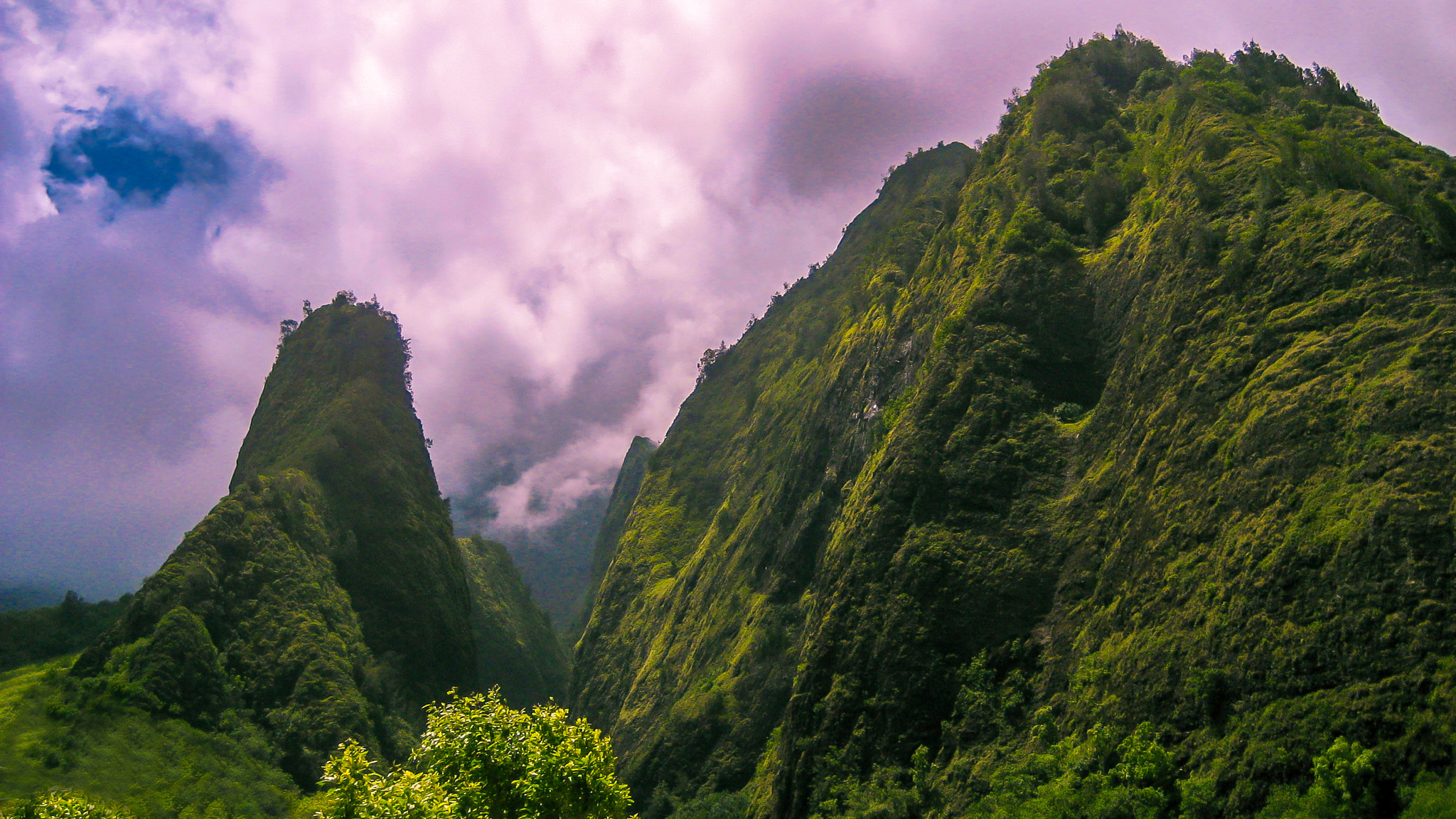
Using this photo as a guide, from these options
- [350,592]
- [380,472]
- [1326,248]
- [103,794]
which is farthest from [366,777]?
[380,472]

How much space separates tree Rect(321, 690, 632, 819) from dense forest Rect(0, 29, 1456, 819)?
11 cm

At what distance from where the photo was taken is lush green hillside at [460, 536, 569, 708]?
397ft

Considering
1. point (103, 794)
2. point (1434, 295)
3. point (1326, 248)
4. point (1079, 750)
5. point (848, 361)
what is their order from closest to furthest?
point (1434, 295)
point (1079, 750)
point (1326, 248)
point (103, 794)
point (848, 361)

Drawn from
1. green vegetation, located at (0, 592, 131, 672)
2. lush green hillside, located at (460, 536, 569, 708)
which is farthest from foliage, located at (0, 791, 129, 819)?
lush green hillside, located at (460, 536, 569, 708)

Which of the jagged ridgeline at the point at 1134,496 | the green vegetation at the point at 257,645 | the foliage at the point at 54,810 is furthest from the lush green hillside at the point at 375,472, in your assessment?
the foliage at the point at 54,810

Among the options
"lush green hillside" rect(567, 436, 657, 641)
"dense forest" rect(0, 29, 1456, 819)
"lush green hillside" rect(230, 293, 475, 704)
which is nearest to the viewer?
"dense forest" rect(0, 29, 1456, 819)

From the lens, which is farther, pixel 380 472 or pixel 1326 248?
pixel 380 472

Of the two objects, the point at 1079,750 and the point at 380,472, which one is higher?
the point at 380,472

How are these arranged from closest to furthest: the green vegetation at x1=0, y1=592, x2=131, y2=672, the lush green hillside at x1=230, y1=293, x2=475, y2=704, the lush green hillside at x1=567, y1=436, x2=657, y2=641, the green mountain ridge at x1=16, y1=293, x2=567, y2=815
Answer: the green mountain ridge at x1=16, y1=293, x2=567, y2=815
the green vegetation at x1=0, y1=592, x2=131, y2=672
the lush green hillside at x1=230, y1=293, x2=475, y2=704
the lush green hillside at x1=567, y1=436, x2=657, y2=641

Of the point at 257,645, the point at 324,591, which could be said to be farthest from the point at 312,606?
the point at 257,645

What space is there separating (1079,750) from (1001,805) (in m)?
3.57

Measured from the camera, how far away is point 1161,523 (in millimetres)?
28219

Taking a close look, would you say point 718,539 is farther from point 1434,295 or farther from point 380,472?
point 1434,295

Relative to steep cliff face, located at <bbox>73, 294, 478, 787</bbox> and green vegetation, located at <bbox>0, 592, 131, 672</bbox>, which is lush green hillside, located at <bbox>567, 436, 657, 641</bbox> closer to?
steep cliff face, located at <bbox>73, 294, 478, 787</bbox>
